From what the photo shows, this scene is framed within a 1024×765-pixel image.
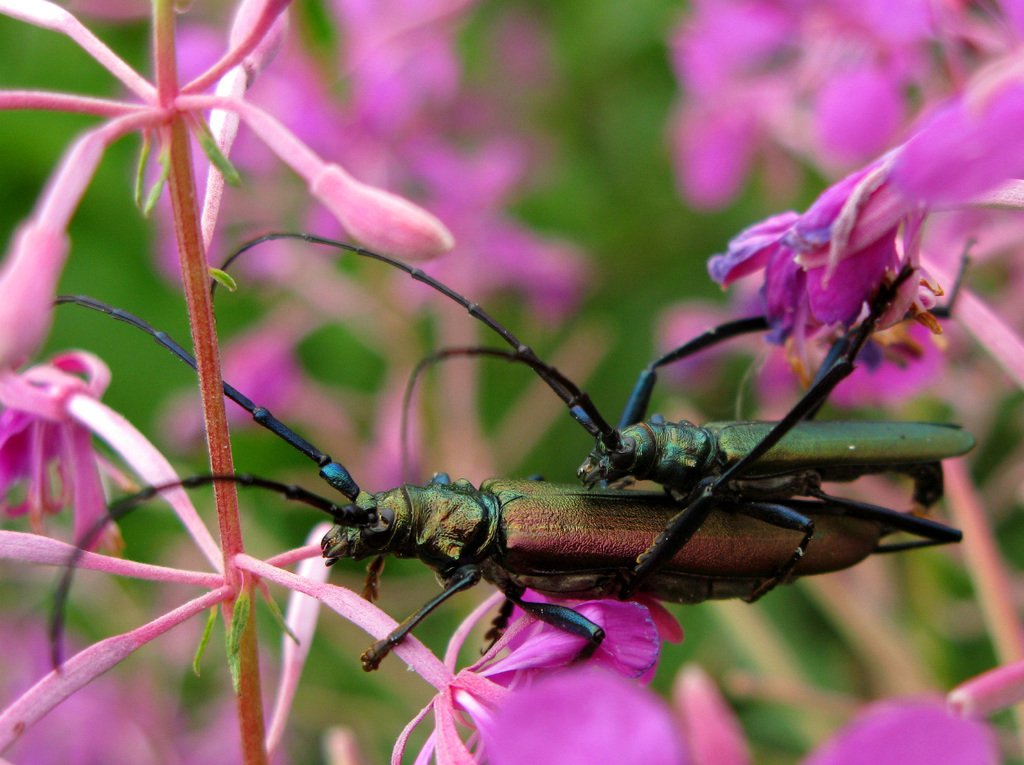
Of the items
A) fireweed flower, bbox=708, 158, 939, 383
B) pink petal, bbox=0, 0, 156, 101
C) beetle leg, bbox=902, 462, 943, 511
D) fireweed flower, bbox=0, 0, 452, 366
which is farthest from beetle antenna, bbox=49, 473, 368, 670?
beetle leg, bbox=902, 462, 943, 511

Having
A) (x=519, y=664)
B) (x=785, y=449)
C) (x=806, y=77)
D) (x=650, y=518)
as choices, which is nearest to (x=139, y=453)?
(x=519, y=664)

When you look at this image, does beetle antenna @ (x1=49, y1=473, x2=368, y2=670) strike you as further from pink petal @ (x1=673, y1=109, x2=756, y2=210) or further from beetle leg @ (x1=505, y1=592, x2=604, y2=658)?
pink petal @ (x1=673, y1=109, x2=756, y2=210)

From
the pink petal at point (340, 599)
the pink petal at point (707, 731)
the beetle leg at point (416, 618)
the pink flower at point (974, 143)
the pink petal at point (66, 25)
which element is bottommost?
the pink petal at point (707, 731)

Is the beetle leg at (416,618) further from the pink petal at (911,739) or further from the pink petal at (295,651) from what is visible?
the pink petal at (911,739)

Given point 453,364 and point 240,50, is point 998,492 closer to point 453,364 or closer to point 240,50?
point 453,364

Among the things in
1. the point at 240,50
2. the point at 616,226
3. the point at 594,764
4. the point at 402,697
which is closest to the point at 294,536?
the point at 402,697

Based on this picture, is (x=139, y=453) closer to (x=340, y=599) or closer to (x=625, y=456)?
(x=340, y=599)

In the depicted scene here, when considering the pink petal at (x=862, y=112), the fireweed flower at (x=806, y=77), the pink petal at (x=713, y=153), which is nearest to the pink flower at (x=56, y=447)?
the fireweed flower at (x=806, y=77)
